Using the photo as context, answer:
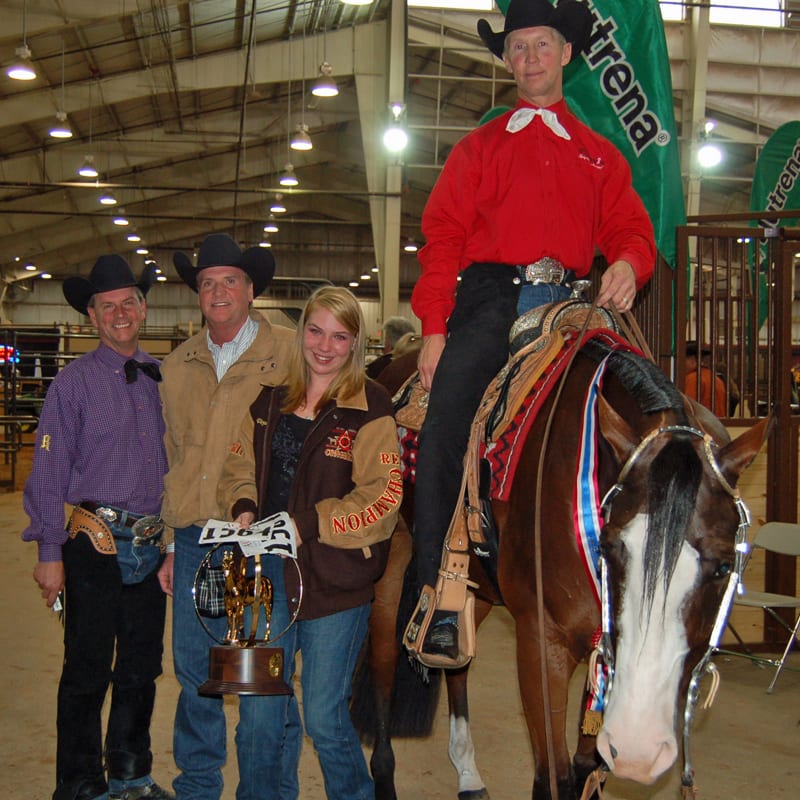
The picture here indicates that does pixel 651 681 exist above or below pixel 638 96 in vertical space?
below

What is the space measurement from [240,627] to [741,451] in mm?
1455

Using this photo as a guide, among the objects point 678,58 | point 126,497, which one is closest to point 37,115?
point 678,58

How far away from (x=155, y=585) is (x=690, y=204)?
16.2 m

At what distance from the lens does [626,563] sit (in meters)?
2.04

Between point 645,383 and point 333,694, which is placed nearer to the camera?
point 645,383

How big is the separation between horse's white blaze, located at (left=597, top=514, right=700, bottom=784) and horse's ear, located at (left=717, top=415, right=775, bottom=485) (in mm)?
233

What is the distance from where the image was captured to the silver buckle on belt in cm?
302

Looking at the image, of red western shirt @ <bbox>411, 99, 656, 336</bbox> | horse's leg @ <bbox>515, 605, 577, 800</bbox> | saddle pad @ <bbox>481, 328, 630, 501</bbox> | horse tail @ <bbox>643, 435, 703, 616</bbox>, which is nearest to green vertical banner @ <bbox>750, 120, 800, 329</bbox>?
red western shirt @ <bbox>411, 99, 656, 336</bbox>

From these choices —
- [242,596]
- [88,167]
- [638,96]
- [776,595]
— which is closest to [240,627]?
[242,596]

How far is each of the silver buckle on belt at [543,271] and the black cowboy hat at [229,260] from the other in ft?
2.85

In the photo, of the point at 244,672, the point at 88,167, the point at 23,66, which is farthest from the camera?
the point at 88,167

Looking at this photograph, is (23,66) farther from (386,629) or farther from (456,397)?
(456,397)

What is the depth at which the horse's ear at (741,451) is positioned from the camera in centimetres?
209

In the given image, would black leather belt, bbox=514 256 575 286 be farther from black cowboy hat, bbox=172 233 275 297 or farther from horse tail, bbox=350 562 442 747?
horse tail, bbox=350 562 442 747
